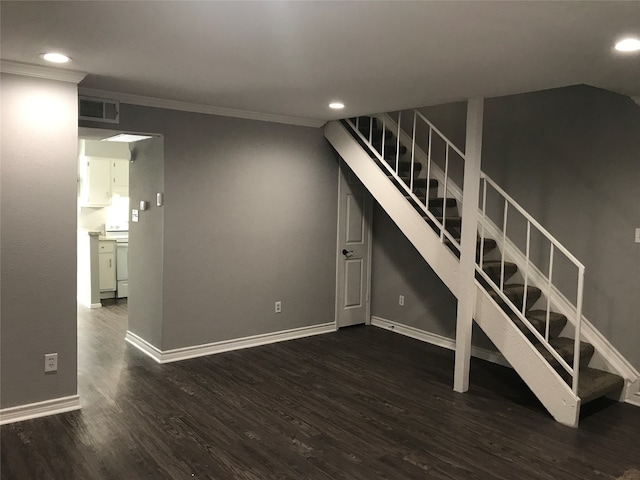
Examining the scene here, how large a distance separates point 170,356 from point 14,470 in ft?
6.23

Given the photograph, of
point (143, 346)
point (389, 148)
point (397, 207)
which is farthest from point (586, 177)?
point (143, 346)

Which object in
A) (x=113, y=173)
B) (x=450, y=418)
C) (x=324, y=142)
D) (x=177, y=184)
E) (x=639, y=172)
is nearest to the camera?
(x=450, y=418)

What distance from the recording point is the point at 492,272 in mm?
4375

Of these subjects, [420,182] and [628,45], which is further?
[420,182]

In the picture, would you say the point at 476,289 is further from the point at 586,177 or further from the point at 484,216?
the point at 586,177

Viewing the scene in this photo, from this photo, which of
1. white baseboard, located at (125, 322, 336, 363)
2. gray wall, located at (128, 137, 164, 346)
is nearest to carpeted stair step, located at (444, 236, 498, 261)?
white baseboard, located at (125, 322, 336, 363)

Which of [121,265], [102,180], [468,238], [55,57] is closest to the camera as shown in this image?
[55,57]

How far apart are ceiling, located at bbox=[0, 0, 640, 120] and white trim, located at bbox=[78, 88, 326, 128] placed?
0.16 metres

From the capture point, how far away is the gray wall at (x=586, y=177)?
3949mm

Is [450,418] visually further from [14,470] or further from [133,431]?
[14,470]

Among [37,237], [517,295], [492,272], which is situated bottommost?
[517,295]

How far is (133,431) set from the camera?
3275 millimetres

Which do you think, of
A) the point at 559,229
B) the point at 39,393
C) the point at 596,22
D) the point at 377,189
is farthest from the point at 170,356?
the point at 596,22

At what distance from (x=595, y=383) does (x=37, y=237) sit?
164 inches
